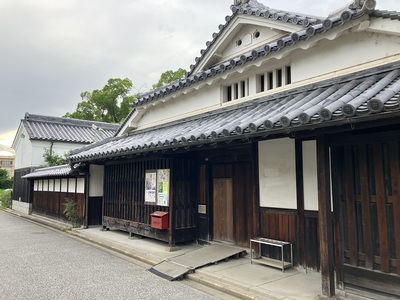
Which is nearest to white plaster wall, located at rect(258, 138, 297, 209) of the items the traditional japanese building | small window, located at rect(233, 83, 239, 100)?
the traditional japanese building

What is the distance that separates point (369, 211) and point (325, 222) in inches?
27.1

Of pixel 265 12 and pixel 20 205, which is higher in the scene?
pixel 265 12

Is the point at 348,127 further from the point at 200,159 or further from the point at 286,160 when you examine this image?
the point at 200,159

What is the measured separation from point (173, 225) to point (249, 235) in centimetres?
230

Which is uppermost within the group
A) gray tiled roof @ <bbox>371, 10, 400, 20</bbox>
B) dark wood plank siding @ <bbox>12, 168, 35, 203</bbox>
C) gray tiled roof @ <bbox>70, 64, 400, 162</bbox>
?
gray tiled roof @ <bbox>371, 10, 400, 20</bbox>

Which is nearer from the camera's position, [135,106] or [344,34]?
[344,34]

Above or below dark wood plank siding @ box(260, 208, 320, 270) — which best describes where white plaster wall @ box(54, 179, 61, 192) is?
above

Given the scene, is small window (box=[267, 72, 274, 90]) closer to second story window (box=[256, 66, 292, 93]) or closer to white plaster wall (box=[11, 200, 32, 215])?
second story window (box=[256, 66, 292, 93])

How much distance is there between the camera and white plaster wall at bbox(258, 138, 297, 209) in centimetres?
703

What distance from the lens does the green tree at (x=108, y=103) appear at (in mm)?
34031

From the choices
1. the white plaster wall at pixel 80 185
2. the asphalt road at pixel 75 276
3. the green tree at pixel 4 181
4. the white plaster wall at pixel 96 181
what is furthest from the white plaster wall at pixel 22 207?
the green tree at pixel 4 181

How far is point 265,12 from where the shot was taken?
28.4 ft

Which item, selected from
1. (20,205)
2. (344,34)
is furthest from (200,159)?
(20,205)

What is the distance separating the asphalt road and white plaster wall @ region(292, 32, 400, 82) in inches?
213
